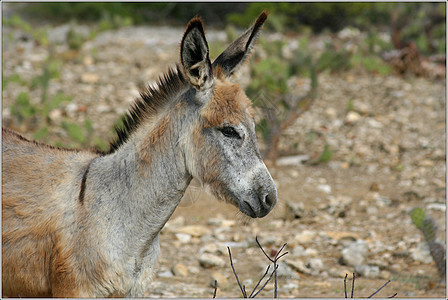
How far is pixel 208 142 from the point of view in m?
3.11

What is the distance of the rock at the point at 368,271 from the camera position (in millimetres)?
4887

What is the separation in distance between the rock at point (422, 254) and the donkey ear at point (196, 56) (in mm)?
3062

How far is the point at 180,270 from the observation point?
16.0 feet

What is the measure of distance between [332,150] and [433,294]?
3.50 meters

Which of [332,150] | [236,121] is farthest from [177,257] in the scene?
[332,150]

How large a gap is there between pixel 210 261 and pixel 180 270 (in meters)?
0.30

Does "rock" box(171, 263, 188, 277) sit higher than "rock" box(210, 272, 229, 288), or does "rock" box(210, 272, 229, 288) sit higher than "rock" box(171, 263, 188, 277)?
"rock" box(171, 263, 188, 277)

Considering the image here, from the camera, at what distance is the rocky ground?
4.88 meters

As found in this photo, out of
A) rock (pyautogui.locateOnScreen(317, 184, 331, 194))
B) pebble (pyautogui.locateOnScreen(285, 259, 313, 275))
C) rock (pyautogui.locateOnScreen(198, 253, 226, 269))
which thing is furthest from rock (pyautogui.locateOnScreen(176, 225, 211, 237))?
rock (pyautogui.locateOnScreen(317, 184, 331, 194))

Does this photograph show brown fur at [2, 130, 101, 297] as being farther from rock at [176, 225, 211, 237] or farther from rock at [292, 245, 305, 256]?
rock at [292, 245, 305, 256]

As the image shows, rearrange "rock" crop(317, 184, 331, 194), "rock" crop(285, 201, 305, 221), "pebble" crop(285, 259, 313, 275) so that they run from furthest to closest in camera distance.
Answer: "rock" crop(317, 184, 331, 194) → "rock" crop(285, 201, 305, 221) → "pebble" crop(285, 259, 313, 275)

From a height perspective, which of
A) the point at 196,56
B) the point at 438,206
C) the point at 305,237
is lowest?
the point at 438,206

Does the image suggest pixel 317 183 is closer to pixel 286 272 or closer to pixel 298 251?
pixel 298 251

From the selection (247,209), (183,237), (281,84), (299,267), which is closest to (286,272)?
(299,267)
